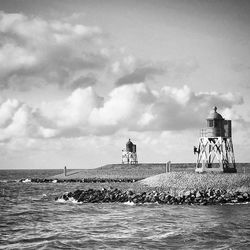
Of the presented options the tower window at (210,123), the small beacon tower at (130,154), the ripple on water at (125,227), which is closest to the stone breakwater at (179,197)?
the ripple on water at (125,227)

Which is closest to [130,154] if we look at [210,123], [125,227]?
[210,123]

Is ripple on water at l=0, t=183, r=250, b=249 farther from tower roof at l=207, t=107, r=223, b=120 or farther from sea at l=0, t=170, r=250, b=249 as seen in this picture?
tower roof at l=207, t=107, r=223, b=120

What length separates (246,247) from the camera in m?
18.8

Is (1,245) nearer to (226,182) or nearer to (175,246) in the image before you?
(175,246)

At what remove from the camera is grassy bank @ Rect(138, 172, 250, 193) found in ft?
129

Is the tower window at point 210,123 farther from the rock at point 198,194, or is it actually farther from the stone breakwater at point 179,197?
the rock at point 198,194

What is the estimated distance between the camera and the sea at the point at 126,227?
20.0 m

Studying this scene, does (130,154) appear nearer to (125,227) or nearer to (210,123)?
(210,123)

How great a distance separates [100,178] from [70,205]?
127 ft

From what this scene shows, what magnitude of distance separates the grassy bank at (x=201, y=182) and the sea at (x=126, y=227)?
6.27 meters

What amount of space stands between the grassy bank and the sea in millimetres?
6268

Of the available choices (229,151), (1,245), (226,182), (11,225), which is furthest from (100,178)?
(1,245)

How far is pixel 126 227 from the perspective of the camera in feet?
79.7

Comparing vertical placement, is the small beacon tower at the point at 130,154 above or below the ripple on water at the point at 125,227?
above
